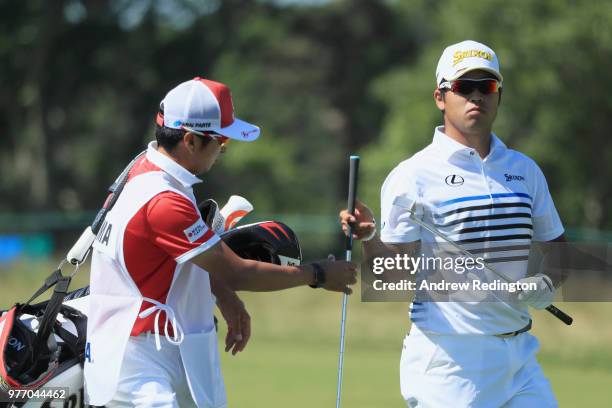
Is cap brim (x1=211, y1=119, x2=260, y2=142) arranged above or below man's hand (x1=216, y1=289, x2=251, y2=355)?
above

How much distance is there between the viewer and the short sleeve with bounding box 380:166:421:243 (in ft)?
18.3

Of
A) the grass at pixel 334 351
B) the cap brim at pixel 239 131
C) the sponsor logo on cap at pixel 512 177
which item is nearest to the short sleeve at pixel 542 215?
the sponsor logo on cap at pixel 512 177

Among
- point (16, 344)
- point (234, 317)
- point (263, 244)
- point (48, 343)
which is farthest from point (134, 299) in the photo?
point (263, 244)

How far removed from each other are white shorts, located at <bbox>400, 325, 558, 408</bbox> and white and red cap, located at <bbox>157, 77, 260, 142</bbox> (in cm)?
144

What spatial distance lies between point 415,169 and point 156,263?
4.60 feet

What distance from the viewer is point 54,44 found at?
4278cm

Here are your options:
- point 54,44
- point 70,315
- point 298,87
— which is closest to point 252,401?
point 70,315

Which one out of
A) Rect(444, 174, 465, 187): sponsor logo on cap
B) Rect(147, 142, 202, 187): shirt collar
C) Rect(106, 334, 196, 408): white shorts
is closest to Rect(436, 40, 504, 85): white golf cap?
Rect(444, 174, 465, 187): sponsor logo on cap

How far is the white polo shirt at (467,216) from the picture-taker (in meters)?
5.54

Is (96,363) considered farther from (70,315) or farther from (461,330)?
(461,330)

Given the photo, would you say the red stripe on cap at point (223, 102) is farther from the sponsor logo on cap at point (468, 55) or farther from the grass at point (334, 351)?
the grass at point (334, 351)

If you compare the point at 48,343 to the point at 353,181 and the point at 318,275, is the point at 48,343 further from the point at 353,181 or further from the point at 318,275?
the point at 353,181

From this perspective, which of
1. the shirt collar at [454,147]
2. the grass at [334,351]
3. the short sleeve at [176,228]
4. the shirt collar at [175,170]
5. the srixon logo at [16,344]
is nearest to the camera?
the short sleeve at [176,228]

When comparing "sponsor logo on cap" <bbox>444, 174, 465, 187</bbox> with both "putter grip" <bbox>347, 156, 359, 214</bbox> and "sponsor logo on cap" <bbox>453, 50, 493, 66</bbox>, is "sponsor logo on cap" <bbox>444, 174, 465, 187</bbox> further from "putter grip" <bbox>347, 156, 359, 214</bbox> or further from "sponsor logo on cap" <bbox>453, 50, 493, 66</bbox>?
"sponsor logo on cap" <bbox>453, 50, 493, 66</bbox>
